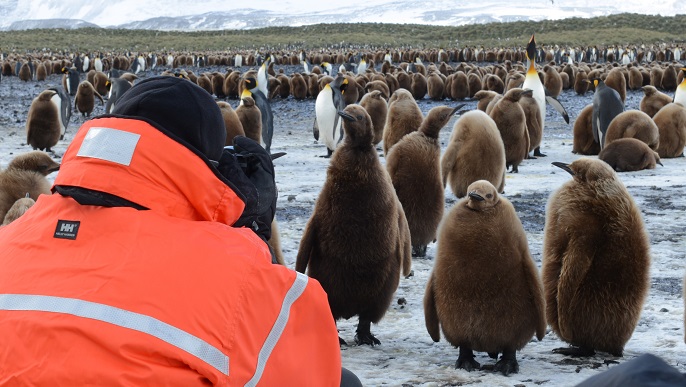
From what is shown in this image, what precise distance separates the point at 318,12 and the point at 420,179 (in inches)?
6913

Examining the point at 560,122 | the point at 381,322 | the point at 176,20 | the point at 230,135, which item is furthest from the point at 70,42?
the point at 176,20

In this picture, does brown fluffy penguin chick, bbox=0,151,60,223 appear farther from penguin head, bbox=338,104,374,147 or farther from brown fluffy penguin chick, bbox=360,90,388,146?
brown fluffy penguin chick, bbox=360,90,388,146

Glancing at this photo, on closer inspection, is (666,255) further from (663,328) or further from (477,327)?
(477,327)

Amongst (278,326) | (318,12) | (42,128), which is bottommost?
(42,128)

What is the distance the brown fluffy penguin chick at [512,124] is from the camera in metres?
8.48

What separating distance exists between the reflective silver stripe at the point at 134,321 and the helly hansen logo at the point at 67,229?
0.12 metres

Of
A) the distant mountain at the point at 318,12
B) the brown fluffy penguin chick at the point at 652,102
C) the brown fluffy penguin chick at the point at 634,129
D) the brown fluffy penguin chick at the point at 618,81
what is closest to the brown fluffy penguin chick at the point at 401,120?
the brown fluffy penguin chick at the point at 634,129

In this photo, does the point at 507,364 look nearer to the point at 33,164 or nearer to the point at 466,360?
the point at 466,360

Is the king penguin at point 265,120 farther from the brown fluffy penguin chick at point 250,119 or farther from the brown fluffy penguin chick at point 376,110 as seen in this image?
the brown fluffy penguin chick at point 376,110

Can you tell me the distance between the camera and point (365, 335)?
3.86m

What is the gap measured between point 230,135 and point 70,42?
5780 centimetres

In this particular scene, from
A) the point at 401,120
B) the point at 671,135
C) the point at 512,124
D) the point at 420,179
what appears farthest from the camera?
the point at 671,135

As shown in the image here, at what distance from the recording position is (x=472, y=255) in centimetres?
335

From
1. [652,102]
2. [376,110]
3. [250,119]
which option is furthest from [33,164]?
[652,102]
